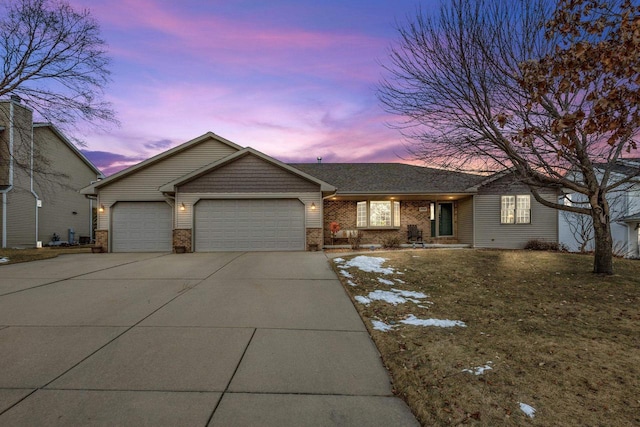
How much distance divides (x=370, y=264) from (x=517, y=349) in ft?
18.0

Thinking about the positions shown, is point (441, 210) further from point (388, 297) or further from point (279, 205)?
point (388, 297)

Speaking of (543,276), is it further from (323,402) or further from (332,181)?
(332,181)

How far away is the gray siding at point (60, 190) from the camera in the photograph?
66.2ft

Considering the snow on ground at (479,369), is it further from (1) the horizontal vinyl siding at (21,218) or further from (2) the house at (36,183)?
(1) the horizontal vinyl siding at (21,218)

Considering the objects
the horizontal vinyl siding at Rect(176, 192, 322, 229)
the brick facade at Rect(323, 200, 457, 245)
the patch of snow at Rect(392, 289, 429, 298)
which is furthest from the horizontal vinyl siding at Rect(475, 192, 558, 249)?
the patch of snow at Rect(392, 289, 429, 298)

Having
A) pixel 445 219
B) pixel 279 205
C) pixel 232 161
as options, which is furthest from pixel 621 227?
pixel 232 161

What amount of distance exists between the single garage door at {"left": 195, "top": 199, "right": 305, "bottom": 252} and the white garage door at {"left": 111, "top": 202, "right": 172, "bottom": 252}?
2464mm

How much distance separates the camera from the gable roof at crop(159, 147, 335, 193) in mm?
13844

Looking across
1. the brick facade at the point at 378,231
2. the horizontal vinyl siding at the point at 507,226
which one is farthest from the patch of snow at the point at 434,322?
the horizontal vinyl siding at the point at 507,226

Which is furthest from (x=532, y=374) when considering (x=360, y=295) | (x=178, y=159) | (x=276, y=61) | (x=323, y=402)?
(x=178, y=159)

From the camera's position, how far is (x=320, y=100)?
1619 centimetres

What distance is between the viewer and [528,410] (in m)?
2.63

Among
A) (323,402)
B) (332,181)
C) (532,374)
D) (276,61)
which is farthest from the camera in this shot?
(332,181)

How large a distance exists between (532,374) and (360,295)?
11.1 ft
